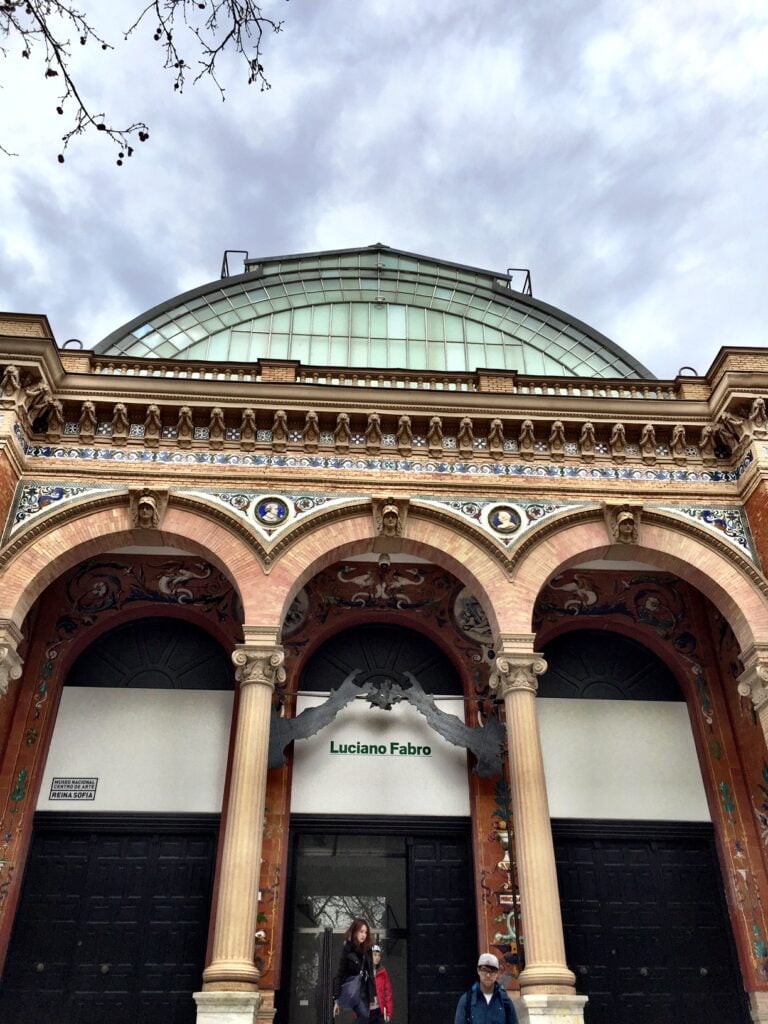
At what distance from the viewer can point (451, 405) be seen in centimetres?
1205

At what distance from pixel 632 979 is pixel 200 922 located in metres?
5.85

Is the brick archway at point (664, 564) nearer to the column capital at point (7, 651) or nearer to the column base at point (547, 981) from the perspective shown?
the column base at point (547, 981)

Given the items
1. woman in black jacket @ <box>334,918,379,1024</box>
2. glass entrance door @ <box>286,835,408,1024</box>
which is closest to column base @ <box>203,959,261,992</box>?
woman in black jacket @ <box>334,918,379,1024</box>

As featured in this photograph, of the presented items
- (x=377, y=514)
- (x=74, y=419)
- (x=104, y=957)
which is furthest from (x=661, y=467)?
(x=104, y=957)

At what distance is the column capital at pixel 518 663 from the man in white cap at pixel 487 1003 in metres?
4.47

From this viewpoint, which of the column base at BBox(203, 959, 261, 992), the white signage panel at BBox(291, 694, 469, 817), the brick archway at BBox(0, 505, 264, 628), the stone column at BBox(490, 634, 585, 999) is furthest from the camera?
the white signage panel at BBox(291, 694, 469, 817)

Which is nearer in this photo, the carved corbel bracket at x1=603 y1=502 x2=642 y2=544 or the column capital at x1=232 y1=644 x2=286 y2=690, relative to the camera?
the column capital at x1=232 y1=644 x2=286 y2=690

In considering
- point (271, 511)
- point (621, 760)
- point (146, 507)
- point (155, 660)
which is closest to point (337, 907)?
point (155, 660)

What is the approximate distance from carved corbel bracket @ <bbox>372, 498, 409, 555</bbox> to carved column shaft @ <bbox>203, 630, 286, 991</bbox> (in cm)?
212

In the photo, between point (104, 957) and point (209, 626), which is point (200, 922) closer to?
point (104, 957)

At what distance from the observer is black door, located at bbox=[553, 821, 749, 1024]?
10.6m

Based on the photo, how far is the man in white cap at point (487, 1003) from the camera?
5906mm

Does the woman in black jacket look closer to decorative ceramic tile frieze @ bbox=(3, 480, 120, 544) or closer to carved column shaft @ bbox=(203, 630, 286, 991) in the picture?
carved column shaft @ bbox=(203, 630, 286, 991)

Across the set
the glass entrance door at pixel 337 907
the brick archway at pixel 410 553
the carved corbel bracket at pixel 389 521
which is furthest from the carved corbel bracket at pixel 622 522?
the glass entrance door at pixel 337 907
